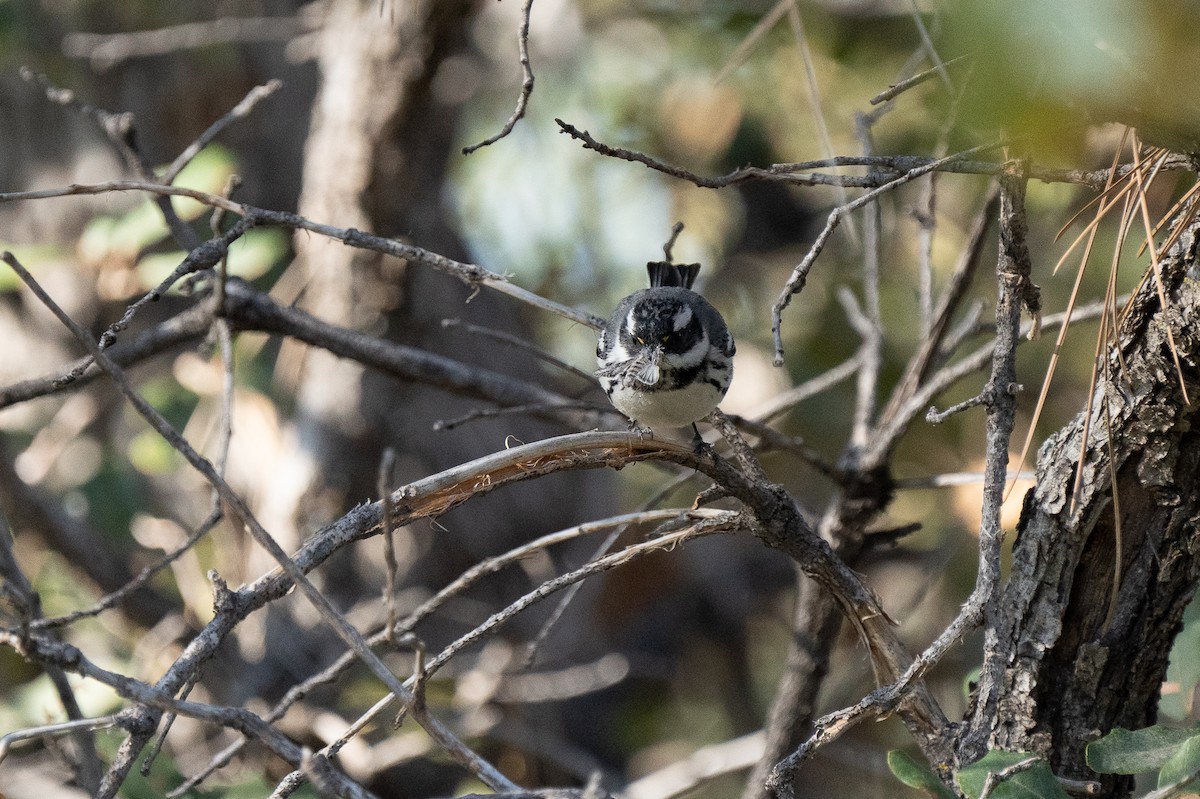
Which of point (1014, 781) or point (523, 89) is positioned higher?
point (523, 89)

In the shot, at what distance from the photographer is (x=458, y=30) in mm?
4086

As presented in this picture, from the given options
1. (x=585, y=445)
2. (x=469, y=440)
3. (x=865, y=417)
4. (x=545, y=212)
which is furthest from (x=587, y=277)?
(x=585, y=445)

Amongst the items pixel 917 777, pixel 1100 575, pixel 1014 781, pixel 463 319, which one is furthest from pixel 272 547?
pixel 463 319

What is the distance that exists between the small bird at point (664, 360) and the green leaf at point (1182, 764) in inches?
62.2

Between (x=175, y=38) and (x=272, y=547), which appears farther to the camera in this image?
(x=175, y=38)

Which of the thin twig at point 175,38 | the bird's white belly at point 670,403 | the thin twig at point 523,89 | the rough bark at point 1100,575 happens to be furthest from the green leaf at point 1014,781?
the thin twig at point 175,38

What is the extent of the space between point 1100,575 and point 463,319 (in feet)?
12.1

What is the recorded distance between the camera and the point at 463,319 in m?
5.29

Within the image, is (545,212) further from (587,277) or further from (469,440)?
(469,440)

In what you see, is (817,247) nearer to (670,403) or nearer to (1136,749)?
(1136,749)

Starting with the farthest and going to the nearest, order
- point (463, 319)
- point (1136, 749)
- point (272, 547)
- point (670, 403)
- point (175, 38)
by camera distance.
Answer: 1. point (463, 319)
2. point (175, 38)
3. point (670, 403)
4. point (1136, 749)
5. point (272, 547)

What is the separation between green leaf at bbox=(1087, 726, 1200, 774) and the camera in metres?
1.77

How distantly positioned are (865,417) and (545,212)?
279cm

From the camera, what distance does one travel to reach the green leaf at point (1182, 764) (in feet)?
5.25
